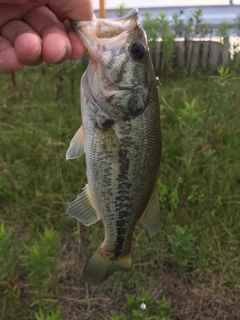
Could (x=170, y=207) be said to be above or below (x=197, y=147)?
below

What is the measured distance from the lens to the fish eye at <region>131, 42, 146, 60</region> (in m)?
1.47

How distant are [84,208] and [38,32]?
0.69 metres

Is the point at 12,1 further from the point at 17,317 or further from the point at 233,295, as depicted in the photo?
the point at 233,295

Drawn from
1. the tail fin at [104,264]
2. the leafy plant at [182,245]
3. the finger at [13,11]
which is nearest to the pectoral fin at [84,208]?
the tail fin at [104,264]

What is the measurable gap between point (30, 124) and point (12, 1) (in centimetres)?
194

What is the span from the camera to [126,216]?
1.66 m

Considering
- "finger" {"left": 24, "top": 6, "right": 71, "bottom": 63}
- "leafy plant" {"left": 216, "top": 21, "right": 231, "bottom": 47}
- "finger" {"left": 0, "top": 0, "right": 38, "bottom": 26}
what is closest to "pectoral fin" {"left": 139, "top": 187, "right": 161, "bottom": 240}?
"finger" {"left": 24, "top": 6, "right": 71, "bottom": 63}

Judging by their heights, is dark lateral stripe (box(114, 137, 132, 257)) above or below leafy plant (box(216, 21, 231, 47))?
above

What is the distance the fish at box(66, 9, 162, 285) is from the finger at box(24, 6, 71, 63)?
7 cm

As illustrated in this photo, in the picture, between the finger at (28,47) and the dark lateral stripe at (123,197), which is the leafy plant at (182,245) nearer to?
the dark lateral stripe at (123,197)

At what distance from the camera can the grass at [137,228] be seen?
2467 mm

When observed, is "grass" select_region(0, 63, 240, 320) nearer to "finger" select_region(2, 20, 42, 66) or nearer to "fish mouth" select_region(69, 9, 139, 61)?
"fish mouth" select_region(69, 9, 139, 61)

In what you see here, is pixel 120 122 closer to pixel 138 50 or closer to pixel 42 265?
pixel 138 50

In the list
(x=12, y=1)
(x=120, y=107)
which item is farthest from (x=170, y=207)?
(x=12, y=1)
